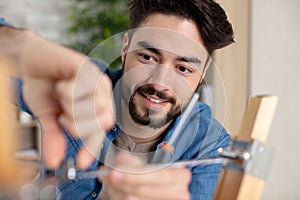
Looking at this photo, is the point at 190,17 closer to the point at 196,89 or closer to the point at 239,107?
the point at 196,89

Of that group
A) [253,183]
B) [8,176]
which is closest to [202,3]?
[253,183]

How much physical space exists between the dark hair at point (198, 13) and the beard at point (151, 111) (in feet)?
0.39

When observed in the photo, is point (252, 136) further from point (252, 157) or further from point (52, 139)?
point (52, 139)

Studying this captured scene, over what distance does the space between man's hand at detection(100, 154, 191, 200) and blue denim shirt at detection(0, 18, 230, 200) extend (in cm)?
13

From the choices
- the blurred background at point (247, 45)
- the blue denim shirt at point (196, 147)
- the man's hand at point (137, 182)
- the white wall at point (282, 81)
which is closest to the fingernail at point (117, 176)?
the man's hand at point (137, 182)

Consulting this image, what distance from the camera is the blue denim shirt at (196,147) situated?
62 cm

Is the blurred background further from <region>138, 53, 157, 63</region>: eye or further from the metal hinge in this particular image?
the metal hinge

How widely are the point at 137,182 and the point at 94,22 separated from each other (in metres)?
0.62

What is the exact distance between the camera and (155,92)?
0.73 m

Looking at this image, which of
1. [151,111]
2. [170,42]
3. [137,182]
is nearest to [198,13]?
[170,42]

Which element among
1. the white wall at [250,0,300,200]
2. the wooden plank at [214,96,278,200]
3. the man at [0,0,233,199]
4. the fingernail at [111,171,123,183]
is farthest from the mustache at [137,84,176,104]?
the white wall at [250,0,300,200]

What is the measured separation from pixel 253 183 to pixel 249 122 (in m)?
0.07

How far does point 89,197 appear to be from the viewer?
656 mm

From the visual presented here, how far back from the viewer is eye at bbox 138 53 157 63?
734 millimetres
